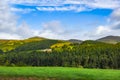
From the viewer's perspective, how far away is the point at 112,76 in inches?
2495

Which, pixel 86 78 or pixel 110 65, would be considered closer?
pixel 86 78

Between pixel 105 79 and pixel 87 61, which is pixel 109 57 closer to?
pixel 87 61

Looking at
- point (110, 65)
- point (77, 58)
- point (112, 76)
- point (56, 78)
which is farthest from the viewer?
point (77, 58)

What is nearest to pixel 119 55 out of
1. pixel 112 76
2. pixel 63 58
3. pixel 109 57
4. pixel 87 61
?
pixel 109 57

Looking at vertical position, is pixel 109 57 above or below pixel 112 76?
above

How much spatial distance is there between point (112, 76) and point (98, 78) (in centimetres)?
412

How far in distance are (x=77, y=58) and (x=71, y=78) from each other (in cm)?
13296

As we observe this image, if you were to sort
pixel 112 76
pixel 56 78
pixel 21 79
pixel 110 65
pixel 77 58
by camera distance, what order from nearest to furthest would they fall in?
pixel 21 79
pixel 56 78
pixel 112 76
pixel 110 65
pixel 77 58

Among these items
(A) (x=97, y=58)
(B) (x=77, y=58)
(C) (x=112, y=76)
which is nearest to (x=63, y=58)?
(B) (x=77, y=58)

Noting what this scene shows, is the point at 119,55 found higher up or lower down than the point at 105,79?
higher up

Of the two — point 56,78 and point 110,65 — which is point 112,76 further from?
point 110,65

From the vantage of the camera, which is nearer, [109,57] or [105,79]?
[105,79]

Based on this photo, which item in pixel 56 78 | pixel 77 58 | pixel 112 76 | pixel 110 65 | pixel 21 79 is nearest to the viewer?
pixel 21 79

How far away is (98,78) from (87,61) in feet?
413
